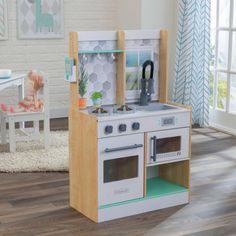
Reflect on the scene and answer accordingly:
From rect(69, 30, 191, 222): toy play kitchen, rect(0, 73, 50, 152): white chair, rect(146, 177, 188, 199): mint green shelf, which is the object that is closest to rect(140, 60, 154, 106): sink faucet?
rect(69, 30, 191, 222): toy play kitchen

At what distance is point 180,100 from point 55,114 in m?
1.46

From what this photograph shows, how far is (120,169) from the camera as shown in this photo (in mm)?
3184

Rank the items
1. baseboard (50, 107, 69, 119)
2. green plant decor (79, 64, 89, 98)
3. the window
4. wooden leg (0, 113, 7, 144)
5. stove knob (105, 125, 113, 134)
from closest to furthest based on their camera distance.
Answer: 1. stove knob (105, 125, 113, 134)
2. green plant decor (79, 64, 89, 98)
3. wooden leg (0, 113, 7, 144)
4. the window
5. baseboard (50, 107, 69, 119)

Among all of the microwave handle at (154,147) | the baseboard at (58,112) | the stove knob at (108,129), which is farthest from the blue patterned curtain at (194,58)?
the stove knob at (108,129)

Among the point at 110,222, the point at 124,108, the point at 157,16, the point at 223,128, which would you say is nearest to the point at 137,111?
the point at 124,108

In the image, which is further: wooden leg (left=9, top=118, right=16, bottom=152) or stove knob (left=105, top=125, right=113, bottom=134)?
wooden leg (left=9, top=118, right=16, bottom=152)

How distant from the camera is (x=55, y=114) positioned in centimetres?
622

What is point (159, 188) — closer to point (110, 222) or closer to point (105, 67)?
point (110, 222)

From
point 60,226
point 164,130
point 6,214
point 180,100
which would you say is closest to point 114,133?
point 164,130

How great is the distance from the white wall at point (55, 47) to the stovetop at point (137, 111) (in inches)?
110

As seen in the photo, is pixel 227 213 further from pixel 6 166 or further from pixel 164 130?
pixel 6 166

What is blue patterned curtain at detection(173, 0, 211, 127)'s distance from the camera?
5508 millimetres

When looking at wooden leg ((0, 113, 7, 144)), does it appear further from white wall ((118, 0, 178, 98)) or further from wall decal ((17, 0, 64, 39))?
white wall ((118, 0, 178, 98))

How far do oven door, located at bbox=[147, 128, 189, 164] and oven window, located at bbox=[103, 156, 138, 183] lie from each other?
0.11 meters
